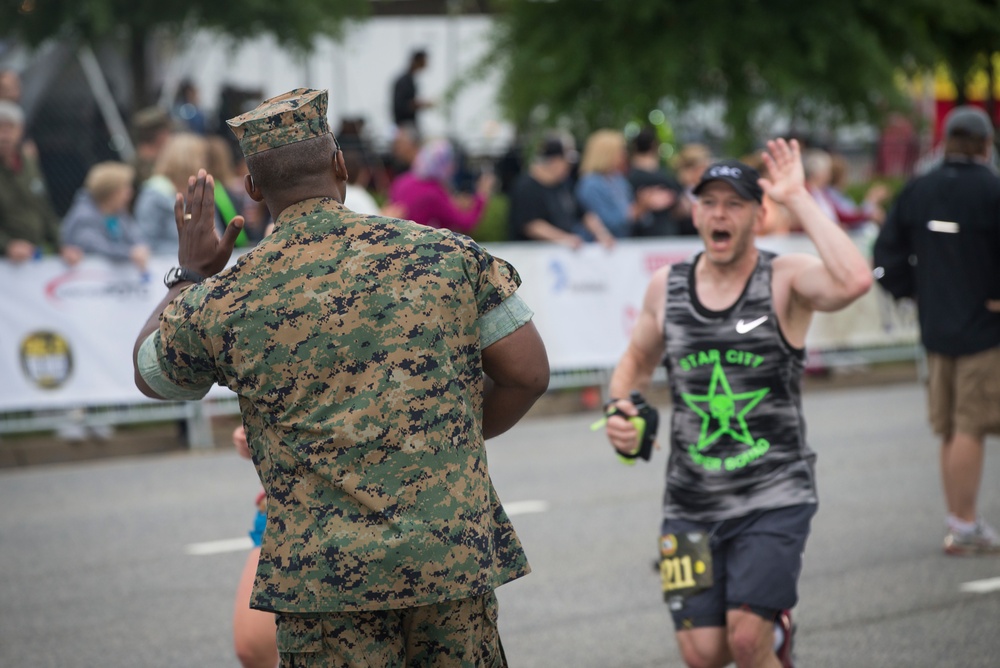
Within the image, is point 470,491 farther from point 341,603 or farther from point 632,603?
point 632,603

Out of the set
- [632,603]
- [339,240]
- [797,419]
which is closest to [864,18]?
[632,603]

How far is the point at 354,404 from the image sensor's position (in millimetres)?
2920

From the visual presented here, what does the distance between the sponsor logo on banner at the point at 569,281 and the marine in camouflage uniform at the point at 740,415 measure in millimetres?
6960

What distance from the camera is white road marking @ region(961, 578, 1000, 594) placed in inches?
257

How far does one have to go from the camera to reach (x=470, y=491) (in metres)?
3.00

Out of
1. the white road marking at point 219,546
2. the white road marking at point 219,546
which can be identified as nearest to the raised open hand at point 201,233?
the white road marking at point 219,546

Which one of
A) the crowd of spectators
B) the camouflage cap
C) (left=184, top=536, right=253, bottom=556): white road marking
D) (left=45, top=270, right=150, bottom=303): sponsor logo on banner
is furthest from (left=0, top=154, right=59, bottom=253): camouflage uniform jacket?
the camouflage cap

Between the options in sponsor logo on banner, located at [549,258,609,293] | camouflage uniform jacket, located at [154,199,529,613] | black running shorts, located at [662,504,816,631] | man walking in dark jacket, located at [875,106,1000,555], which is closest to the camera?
camouflage uniform jacket, located at [154,199,529,613]

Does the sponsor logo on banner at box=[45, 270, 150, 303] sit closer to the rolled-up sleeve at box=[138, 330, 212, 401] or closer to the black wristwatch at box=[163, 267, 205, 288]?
the black wristwatch at box=[163, 267, 205, 288]

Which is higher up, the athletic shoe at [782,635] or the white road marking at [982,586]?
the athletic shoe at [782,635]

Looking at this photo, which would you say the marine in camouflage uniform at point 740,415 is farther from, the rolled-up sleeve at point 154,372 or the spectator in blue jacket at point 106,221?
the spectator in blue jacket at point 106,221

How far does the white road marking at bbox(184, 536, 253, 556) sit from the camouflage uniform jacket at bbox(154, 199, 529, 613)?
15.1 feet

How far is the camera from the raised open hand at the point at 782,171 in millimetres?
4531

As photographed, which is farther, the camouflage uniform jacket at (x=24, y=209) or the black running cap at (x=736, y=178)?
the camouflage uniform jacket at (x=24, y=209)
